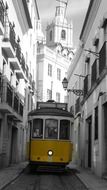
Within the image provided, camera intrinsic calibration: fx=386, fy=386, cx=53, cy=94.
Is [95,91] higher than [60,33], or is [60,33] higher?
[60,33]

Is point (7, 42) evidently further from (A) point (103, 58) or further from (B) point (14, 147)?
(B) point (14, 147)

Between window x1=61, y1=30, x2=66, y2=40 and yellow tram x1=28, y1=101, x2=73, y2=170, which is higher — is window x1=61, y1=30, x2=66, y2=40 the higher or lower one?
the higher one

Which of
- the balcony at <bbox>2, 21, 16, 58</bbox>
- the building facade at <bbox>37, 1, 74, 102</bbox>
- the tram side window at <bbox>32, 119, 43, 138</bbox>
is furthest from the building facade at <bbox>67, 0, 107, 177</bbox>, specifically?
the building facade at <bbox>37, 1, 74, 102</bbox>

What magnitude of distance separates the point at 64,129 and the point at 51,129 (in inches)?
23.5

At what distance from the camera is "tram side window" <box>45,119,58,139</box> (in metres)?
16.6

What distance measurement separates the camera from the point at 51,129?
16.9 metres

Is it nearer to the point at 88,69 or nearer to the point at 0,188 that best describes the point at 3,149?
the point at 88,69

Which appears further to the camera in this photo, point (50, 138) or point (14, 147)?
point (14, 147)

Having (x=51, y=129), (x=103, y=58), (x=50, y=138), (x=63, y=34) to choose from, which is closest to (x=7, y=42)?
(x=51, y=129)

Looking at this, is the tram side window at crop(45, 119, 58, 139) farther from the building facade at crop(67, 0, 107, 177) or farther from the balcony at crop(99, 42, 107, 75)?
the balcony at crop(99, 42, 107, 75)

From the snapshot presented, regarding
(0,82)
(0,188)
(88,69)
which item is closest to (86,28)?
(88,69)

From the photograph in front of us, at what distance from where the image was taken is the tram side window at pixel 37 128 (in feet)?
54.6

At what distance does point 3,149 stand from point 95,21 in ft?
26.0

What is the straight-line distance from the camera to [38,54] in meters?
49.0
